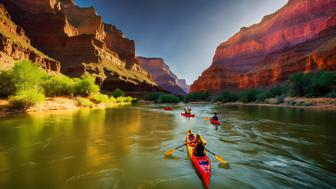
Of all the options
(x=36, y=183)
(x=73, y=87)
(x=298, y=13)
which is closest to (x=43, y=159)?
(x=36, y=183)

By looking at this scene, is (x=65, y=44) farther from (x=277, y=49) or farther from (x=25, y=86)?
(x=277, y=49)

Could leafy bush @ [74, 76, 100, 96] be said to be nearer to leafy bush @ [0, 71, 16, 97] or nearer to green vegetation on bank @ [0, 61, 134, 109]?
green vegetation on bank @ [0, 61, 134, 109]

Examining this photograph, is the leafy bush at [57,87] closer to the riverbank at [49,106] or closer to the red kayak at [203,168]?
the riverbank at [49,106]

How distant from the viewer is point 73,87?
52812 millimetres

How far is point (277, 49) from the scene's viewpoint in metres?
139

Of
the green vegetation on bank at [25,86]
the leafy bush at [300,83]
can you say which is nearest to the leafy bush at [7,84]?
the green vegetation on bank at [25,86]

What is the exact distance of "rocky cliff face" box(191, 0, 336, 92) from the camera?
89500 millimetres

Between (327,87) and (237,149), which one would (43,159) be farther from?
(327,87)

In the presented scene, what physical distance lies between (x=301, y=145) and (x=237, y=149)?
4273 mm

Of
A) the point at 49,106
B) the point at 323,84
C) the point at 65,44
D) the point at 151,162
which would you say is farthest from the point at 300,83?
the point at 65,44

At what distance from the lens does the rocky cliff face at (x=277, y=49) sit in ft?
294

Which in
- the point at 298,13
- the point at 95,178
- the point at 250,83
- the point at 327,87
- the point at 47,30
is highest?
the point at 298,13

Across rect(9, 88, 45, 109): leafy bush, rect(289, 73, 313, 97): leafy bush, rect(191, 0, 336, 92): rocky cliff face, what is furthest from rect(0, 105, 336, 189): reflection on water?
rect(191, 0, 336, 92): rocky cliff face

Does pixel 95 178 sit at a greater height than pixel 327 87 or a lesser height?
lesser
